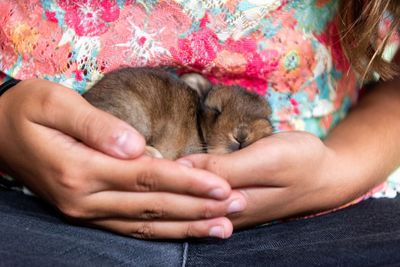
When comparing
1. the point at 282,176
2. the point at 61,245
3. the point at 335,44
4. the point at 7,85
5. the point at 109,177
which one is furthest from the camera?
the point at 335,44

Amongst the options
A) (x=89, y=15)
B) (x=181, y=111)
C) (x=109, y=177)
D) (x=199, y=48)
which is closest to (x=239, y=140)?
(x=181, y=111)

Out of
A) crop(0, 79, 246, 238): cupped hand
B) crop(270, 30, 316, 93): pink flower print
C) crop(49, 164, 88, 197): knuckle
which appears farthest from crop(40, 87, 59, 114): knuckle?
crop(270, 30, 316, 93): pink flower print

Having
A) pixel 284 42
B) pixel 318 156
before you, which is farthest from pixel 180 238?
pixel 284 42

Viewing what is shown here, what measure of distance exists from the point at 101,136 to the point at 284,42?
2.20ft

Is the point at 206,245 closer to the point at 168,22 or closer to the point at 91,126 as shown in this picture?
the point at 91,126

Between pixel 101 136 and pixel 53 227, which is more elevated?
pixel 101 136

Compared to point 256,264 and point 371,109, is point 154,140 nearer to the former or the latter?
point 256,264

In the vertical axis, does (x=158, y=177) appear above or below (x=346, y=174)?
above

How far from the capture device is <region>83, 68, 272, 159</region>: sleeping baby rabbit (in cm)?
136

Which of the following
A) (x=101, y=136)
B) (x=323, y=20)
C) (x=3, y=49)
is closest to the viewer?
(x=101, y=136)

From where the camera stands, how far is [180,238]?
1.20 m

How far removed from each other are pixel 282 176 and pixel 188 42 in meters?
0.47

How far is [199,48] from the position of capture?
1517 mm

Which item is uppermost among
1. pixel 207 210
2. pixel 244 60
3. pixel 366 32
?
pixel 366 32
